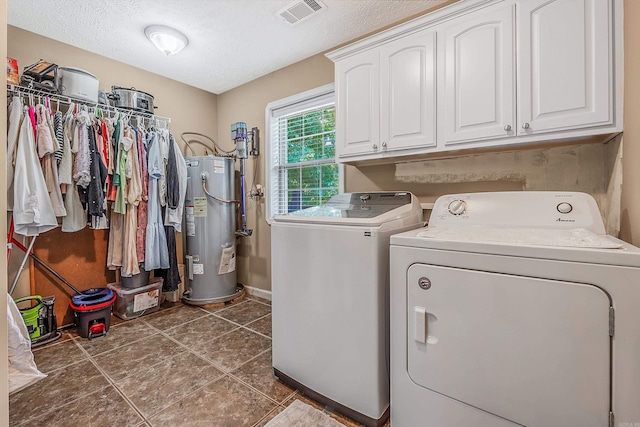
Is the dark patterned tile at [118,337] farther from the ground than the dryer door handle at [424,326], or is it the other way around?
the dryer door handle at [424,326]

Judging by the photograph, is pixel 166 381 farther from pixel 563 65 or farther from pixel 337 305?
pixel 563 65

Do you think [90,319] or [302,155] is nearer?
[90,319]

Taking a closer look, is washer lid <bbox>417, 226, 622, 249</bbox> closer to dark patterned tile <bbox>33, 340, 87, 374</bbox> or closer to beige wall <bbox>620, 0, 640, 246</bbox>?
beige wall <bbox>620, 0, 640, 246</bbox>

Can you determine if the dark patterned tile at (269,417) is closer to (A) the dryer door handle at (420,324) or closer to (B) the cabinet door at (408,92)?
(A) the dryer door handle at (420,324)

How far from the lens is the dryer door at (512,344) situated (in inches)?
36.2

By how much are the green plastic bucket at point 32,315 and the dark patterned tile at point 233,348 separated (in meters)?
1.22

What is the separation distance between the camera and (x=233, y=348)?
85.0 inches

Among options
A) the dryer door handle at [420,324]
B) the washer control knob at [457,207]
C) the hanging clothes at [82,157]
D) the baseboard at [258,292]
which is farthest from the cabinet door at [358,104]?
the hanging clothes at [82,157]

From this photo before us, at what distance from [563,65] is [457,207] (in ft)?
2.72

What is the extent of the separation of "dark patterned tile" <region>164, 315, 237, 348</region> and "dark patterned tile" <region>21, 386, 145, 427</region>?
0.64m

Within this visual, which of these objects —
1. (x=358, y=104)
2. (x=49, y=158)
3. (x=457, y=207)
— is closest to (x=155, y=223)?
(x=49, y=158)

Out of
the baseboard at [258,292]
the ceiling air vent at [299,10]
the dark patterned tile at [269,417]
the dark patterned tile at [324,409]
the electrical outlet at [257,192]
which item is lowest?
the dark patterned tile at [324,409]

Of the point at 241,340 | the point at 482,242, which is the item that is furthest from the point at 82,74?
the point at 482,242

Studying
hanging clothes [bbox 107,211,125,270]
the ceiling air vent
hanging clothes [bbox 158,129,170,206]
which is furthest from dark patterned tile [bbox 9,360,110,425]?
the ceiling air vent
